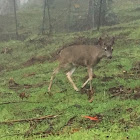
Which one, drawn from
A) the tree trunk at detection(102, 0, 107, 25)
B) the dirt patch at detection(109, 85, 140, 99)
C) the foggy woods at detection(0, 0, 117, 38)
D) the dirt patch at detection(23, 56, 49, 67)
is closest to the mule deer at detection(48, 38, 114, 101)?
the dirt patch at detection(109, 85, 140, 99)

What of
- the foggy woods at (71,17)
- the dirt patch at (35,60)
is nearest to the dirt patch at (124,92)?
the dirt patch at (35,60)

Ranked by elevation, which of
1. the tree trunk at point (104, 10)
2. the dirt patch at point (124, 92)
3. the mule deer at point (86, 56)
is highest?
the tree trunk at point (104, 10)

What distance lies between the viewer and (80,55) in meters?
13.1

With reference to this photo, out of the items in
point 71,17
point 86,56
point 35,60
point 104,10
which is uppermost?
point 104,10

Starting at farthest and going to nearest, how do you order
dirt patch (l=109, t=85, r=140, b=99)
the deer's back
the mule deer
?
the deer's back < the mule deer < dirt patch (l=109, t=85, r=140, b=99)

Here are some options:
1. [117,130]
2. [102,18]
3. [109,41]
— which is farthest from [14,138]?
[102,18]

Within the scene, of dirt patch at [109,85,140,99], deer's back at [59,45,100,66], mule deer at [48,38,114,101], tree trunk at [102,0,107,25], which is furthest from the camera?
tree trunk at [102,0,107,25]

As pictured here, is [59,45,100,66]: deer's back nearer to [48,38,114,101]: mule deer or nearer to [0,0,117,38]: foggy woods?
[48,38,114,101]: mule deer

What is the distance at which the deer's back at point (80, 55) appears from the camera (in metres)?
12.9

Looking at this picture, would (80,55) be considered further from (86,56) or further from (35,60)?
(35,60)

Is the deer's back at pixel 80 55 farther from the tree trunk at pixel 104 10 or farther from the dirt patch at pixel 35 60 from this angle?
the tree trunk at pixel 104 10

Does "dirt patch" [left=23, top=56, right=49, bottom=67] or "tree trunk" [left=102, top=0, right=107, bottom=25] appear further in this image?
"tree trunk" [left=102, top=0, right=107, bottom=25]

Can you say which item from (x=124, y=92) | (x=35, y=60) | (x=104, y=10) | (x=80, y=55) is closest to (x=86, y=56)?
(x=80, y=55)

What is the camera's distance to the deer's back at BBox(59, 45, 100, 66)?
12898 mm
